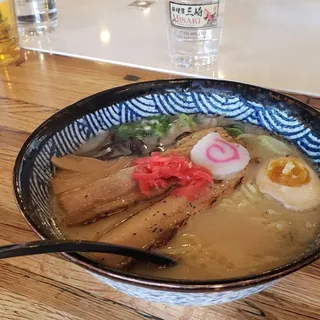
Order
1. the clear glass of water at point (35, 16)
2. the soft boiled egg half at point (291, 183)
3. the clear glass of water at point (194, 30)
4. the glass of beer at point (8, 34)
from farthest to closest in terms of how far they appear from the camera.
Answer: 1. the clear glass of water at point (35, 16)
2. the glass of beer at point (8, 34)
3. the clear glass of water at point (194, 30)
4. the soft boiled egg half at point (291, 183)

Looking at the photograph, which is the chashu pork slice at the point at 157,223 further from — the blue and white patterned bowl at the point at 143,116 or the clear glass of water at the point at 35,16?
the clear glass of water at the point at 35,16

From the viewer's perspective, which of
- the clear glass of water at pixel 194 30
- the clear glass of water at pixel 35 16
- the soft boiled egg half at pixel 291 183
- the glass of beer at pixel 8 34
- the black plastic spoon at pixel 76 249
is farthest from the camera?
the clear glass of water at pixel 35 16

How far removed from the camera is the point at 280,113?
90 centimetres

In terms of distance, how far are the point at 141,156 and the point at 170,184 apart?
13 centimetres

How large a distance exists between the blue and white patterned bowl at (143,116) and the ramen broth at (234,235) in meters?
0.05

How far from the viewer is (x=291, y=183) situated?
32.0 inches

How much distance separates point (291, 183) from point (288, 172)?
0.02m

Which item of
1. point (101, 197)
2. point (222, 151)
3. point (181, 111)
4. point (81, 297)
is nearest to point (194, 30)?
point (181, 111)

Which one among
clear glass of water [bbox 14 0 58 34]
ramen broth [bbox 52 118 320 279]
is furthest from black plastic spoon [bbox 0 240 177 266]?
clear glass of water [bbox 14 0 58 34]

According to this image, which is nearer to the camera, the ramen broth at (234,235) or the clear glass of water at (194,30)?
the ramen broth at (234,235)

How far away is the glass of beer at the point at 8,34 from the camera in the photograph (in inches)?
54.5

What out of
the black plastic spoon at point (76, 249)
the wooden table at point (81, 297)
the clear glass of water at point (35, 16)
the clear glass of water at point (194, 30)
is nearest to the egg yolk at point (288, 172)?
the wooden table at point (81, 297)

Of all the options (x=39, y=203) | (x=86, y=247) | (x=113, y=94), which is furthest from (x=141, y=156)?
(x=86, y=247)

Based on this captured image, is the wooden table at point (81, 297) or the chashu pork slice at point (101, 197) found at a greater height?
the chashu pork slice at point (101, 197)
